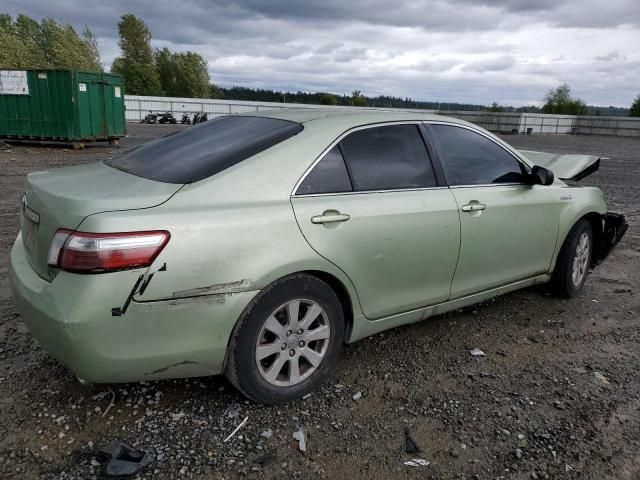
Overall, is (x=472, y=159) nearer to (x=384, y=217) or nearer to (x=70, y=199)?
(x=384, y=217)

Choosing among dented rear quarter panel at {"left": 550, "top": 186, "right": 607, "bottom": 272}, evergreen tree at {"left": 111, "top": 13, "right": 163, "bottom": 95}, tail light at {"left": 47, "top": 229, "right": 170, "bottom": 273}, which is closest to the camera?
tail light at {"left": 47, "top": 229, "right": 170, "bottom": 273}

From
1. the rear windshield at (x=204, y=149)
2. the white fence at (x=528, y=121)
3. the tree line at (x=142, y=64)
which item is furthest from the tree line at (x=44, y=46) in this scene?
the rear windshield at (x=204, y=149)

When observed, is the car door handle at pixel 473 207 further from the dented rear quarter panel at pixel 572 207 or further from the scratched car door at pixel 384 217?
the dented rear quarter panel at pixel 572 207

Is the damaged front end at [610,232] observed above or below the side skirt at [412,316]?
above

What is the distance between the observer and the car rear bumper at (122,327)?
2.24m

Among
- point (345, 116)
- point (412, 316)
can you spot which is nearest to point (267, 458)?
point (412, 316)

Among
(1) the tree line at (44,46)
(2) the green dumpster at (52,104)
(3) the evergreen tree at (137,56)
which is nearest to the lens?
(2) the green dumpster at (52,104)

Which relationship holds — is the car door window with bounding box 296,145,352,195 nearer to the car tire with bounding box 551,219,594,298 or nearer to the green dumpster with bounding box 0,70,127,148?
the car tire with bounding box 551,219,594,298

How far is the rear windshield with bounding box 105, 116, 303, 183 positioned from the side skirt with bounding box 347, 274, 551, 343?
3.81 feet

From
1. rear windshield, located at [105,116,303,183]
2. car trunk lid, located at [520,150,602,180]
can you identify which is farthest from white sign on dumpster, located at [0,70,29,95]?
car trunk lid, located at [520,150,602,180]

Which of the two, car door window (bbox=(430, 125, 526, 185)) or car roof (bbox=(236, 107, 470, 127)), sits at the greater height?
car roof (bbox=(236, 107, 470, 127))

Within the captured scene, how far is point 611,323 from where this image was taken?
13.7 ft

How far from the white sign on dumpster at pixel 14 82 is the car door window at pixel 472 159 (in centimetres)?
1580

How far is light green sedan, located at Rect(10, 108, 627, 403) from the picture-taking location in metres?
2.29
